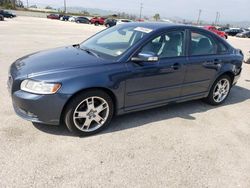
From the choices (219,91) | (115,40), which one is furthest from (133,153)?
(219,91)

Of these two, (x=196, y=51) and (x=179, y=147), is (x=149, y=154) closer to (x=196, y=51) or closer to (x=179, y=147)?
(x=179, y=147)

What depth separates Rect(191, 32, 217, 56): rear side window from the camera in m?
4.49

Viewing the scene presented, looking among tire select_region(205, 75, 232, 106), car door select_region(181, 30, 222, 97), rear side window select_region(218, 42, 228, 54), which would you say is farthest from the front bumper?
rear side window select_region(218, 42, 228, 54)

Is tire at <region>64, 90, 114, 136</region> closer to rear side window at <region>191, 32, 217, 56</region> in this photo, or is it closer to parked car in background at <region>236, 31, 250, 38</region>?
rear side window at <region>191, 32, 217, 56</region>

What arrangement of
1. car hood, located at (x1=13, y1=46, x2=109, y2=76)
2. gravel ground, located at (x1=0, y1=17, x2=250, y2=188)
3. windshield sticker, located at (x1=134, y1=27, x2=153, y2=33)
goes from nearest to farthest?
gravel ground, located at (x1=0, y1=17, x2=250, y2=188) < car hood, located at (x1=13, y1=46, x2=109, y2=76) < windshield sticker, located at (x1=134, y1=27, x2=153, y2=33)

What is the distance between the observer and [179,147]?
3555mm

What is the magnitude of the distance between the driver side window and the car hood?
81 centimetres

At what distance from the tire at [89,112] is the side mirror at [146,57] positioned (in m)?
0.69

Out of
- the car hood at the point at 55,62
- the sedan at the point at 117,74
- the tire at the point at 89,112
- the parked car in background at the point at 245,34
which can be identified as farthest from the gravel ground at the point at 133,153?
the parked car in background at the point at 245,34

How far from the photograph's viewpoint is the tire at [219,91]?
509 centimetres

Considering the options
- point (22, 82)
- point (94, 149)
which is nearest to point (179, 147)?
point (94, 149)

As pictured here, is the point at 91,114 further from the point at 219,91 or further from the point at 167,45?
the point at 219,91

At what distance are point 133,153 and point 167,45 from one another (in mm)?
1893

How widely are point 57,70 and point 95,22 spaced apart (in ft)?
144
